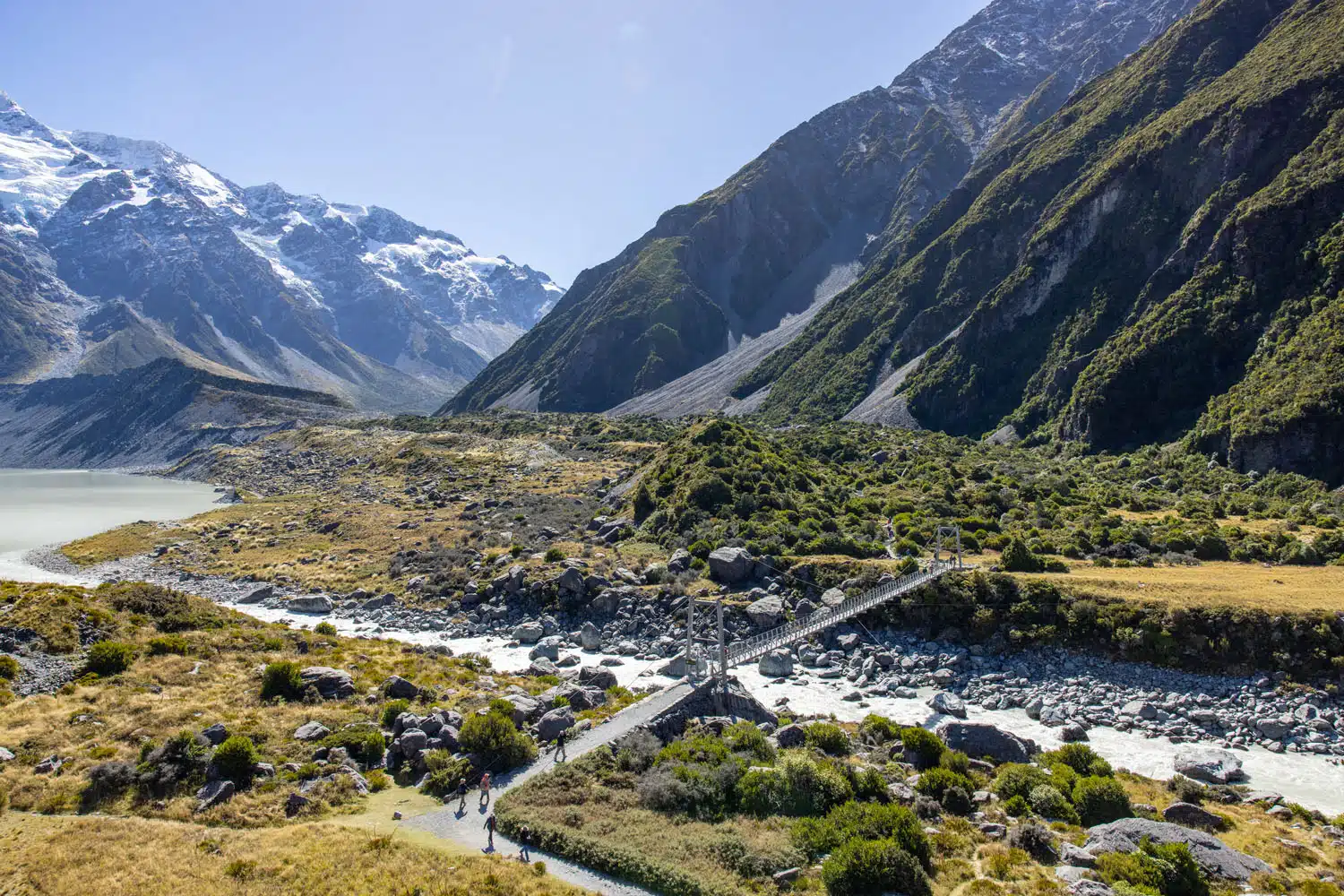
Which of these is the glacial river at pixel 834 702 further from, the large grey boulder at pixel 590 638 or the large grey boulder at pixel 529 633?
the large grey boulder at pixel 590 638

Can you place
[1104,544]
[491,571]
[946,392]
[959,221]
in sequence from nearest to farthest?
[1104,544], [491,571], [946,392], [959,221]

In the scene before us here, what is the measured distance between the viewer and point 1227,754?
24219 mm

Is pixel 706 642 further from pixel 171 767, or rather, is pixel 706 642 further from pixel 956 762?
pixel 171 767

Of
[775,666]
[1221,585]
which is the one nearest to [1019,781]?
[775,666]

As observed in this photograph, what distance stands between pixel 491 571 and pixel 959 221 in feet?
478

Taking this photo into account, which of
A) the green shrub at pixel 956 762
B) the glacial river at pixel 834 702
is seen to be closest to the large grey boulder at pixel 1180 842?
the green shrub at pixel 956 762

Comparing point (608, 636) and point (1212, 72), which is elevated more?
point (1212, 72)

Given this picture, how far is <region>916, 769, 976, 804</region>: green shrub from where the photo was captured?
68.2 ft

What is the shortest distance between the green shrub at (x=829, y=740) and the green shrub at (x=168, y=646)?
85.2ft

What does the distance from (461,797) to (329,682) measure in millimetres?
10938

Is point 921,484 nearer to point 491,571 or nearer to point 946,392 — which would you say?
point 491,571

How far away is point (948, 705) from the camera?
2984 cm

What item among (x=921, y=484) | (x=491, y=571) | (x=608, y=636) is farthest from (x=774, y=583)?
(x=921, y=484)

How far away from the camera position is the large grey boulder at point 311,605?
162 feet
